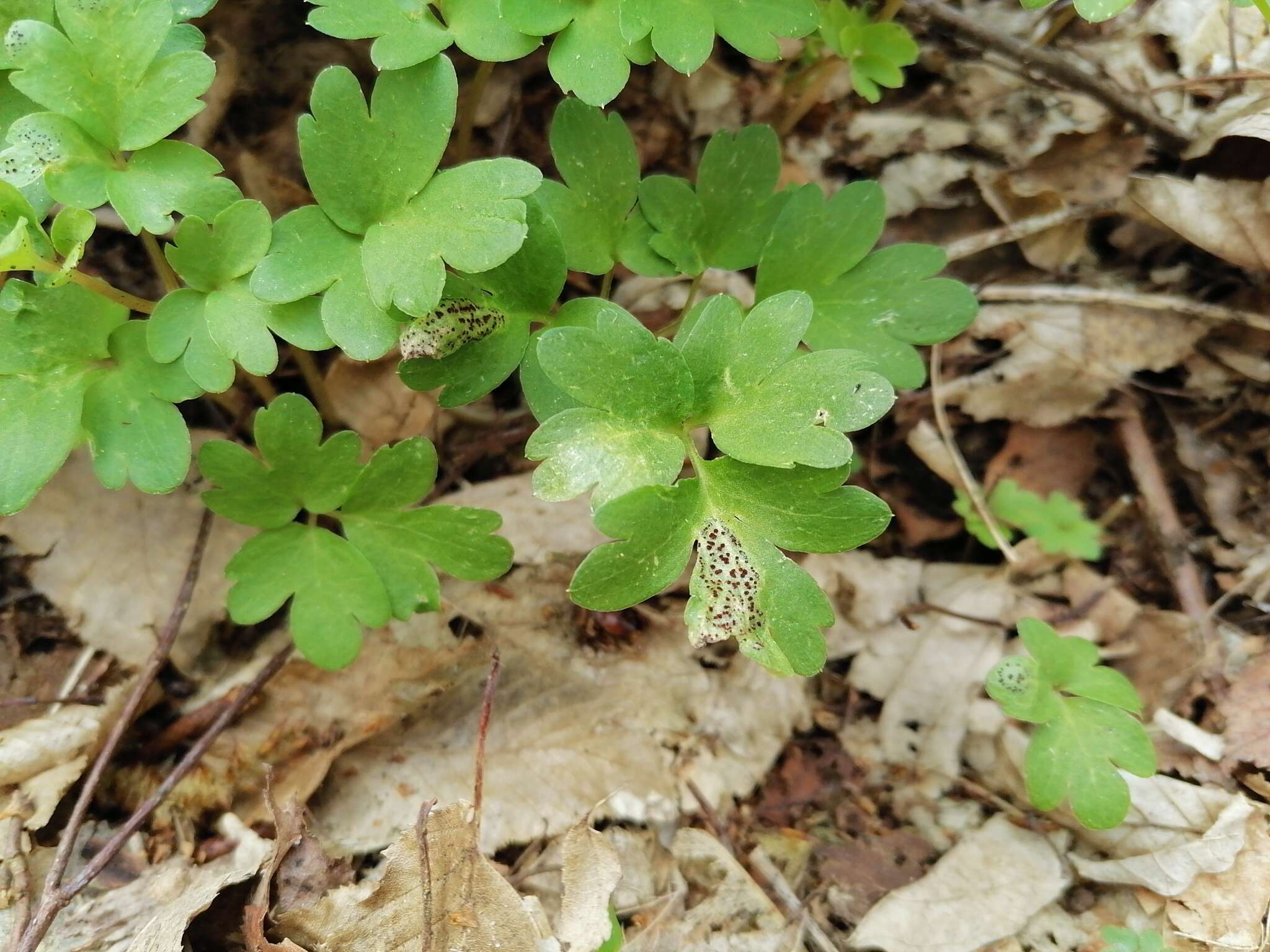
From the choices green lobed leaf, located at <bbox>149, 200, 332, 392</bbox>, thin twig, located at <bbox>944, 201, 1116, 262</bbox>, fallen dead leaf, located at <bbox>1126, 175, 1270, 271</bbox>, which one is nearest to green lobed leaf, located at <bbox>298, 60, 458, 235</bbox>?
green lobed leaf, located at <bbox>149, 200, 332, 392</bbox>

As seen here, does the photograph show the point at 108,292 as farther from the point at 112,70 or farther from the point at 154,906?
the point at 154,906

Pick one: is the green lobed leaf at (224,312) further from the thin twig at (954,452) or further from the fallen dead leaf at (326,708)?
the thin twig at (954,452)

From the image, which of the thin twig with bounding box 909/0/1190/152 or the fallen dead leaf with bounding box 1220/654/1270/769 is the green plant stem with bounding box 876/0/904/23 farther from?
the fallen dead leaf with bounding box 1220/654/1270/769

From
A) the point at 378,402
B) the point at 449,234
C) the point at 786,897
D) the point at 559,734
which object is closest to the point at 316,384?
the point at 378,402

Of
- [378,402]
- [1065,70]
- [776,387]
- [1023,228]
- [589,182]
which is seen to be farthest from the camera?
[1023,228]

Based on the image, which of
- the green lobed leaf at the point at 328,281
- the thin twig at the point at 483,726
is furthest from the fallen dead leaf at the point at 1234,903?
the green lobed leaf at the point at 328,281

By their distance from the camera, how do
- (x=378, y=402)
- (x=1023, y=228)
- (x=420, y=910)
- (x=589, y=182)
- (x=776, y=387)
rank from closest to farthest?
(x=776, y=387)
(x=420, y=910)
(x=589, y=182)
(x=378, y=402)
(x=1023, y=228)
